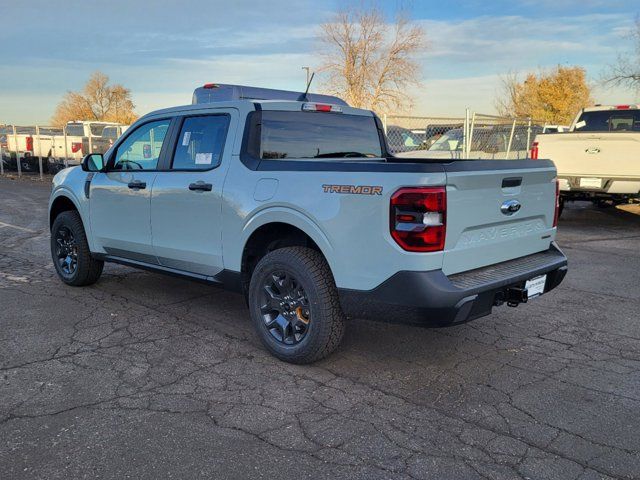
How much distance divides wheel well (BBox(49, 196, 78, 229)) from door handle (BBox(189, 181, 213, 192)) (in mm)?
2272

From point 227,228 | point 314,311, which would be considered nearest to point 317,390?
point 314,311

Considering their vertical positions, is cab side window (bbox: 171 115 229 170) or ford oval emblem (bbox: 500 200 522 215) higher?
cab side window (bbox: 171 115 229 170)

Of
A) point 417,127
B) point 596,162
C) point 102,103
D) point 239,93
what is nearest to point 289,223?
point 239,93

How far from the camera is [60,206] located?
21.4 ft

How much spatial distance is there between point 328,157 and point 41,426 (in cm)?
286

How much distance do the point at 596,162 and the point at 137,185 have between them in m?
8.10

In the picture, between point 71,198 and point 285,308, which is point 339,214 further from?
point 71,198

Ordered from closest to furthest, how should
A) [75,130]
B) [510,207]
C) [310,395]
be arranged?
1. [310,395]
2. [510,207]
3. [75,130]

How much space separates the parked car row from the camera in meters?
21.5

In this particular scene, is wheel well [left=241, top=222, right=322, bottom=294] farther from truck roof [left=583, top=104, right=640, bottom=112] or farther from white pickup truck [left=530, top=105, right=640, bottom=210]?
truck roof [left=583, top=104, right=640, bottom=112]

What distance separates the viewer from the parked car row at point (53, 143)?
2147 cm

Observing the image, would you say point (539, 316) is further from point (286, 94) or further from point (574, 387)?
point (286, 94)

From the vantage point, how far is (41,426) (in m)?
3.18

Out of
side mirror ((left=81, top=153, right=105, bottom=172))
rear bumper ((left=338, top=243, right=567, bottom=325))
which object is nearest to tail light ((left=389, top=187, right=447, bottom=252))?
rear bumper ((left=338, top=243, right=567, bottom=325))
